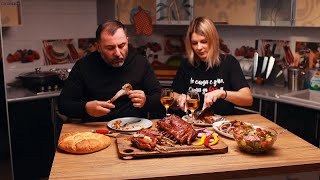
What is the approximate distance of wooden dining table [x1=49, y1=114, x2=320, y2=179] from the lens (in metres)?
1.40

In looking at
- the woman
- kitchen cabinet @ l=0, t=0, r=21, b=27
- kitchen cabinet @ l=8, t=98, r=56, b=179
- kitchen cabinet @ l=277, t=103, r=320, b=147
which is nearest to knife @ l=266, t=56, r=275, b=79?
kitchen cabinet @ l=277, t=103, r=320, b=147

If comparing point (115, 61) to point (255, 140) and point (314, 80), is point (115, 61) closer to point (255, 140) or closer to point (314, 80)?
point (255, 140)

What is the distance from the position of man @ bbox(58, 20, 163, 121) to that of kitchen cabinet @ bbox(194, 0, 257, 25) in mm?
1390

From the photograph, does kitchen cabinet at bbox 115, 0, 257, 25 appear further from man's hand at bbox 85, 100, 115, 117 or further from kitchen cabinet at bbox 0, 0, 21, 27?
man's hand at bbox 85, 100, 115, 117

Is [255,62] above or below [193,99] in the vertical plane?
above

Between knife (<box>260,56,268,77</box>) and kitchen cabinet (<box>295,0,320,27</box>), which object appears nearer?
kitchen cabinet (<box>295,0,320,27</box>)

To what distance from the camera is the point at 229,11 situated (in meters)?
3.52

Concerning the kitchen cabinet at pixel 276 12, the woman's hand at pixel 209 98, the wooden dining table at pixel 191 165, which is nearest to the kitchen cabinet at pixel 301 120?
the kitchen cabinet at pixel 276 12

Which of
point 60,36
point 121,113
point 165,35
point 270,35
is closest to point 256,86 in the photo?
point 270,35

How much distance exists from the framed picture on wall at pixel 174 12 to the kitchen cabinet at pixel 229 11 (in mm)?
Result: 80

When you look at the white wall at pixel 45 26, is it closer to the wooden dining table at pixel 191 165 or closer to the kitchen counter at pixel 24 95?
the kitchen counter at pixel 24 95

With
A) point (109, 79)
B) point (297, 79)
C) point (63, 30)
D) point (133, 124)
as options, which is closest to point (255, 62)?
point (297, 79)

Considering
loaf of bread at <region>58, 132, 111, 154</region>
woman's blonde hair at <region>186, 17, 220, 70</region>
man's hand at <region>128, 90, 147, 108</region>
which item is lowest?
loaf of bread at <region>58, 132, 111, 154</region>

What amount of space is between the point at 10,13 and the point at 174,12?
154 centimetres
